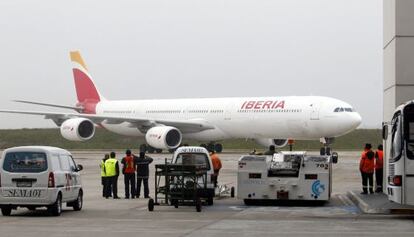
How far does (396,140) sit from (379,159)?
7.54 meters

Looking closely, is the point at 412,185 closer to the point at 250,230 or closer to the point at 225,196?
the point at 250,230

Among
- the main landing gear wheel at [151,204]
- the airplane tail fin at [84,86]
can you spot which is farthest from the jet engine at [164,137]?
the main landing gear wheel at [151,204]

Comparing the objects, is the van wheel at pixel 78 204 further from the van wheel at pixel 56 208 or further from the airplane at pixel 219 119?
the airplane at pixel 219 119

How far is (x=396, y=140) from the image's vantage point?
17922 mm

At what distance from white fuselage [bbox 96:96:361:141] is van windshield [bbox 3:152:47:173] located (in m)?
27.9

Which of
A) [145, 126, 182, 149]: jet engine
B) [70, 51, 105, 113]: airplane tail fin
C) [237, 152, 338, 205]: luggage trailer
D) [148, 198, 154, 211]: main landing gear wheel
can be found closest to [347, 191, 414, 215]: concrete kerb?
[237, 152, 338, 205]: luggage trailer

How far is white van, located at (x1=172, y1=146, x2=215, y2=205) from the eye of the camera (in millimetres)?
22031

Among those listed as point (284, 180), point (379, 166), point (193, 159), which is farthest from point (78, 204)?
point (379, 166)

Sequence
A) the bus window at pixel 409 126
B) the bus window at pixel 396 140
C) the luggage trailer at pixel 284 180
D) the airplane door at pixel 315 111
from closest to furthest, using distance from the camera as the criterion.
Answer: the bus window at pixel 409 126 → the bus window at pixel 396 140 → the luggage trailer at pixel 284 180 → the airplane door at pixel 315 111

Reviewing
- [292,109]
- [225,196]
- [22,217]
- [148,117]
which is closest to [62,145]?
[148,117]

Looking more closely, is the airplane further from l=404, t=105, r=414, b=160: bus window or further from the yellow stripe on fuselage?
l=404, t=105, r=414, b=160: bus window

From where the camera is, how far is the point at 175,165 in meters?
20.7

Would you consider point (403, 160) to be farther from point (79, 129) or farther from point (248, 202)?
point (79, 129)

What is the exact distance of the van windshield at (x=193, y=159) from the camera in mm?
22406
